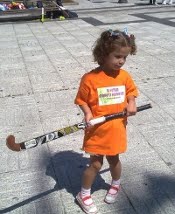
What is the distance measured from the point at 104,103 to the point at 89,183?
691 mm

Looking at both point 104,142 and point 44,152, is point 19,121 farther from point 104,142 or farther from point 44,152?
point 104,142

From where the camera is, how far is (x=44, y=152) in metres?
3.52

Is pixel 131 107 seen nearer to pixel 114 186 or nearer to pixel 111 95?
pixel 111 95

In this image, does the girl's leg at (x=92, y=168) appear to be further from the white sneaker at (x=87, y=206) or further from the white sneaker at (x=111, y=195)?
the white sneaker at (x=111, y=195)

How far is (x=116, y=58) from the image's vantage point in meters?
Answer: 2.25

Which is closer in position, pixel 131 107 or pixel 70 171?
pixel 131 107

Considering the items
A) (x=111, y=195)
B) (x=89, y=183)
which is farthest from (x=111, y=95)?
(x=111, y=195)

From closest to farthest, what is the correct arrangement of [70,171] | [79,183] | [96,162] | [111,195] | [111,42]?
[111,42], [96,162], [111,195], [79,183], [70,171]

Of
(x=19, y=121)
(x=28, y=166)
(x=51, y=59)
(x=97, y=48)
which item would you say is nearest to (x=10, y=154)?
(x=28, y=166)

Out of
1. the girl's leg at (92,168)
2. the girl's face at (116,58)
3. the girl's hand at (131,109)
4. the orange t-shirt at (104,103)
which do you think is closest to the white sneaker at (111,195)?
the girl's leg at (92,168)

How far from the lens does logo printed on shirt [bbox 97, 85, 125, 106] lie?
7.62 ft

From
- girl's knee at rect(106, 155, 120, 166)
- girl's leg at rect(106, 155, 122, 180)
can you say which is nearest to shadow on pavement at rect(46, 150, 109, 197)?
girl's leg at rect(106, 155, 122, 180)

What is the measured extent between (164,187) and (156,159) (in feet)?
1.47

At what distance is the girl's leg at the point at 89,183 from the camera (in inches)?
100.0
